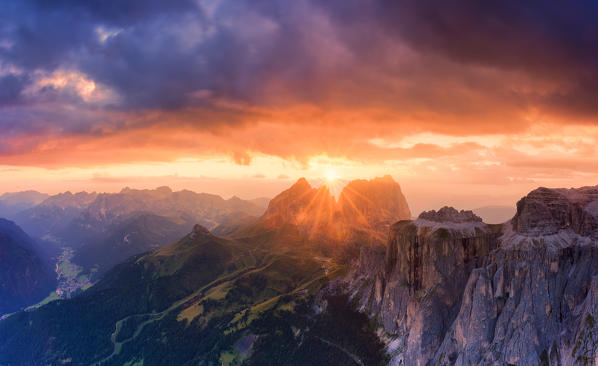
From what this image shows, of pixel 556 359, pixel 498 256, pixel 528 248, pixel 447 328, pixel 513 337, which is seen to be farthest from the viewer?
pixel 447 328

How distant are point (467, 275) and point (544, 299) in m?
50.4

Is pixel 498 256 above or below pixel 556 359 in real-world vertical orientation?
above

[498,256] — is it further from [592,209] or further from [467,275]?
[592,209]

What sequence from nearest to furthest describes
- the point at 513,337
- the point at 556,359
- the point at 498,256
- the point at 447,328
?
1. the point at 556,359
2. the point at 513,337
3. the point at 498,256
4. the point at 447,328

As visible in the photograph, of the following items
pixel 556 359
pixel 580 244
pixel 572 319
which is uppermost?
pixel 580 244

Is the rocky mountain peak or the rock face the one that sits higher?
the rocky mountain peak

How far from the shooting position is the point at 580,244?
6058 inches

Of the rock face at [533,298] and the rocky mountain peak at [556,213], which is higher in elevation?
the rocky mountain peak at [556,213]

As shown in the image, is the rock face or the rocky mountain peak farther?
the rocky mountain peak

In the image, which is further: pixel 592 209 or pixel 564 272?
pixel 592 209

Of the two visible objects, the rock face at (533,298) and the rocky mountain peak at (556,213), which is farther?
the rocky mountain peak at (556,213)

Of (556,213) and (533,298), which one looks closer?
(533,298)

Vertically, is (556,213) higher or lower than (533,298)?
higher

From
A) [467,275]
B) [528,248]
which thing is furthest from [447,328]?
[528,248]
